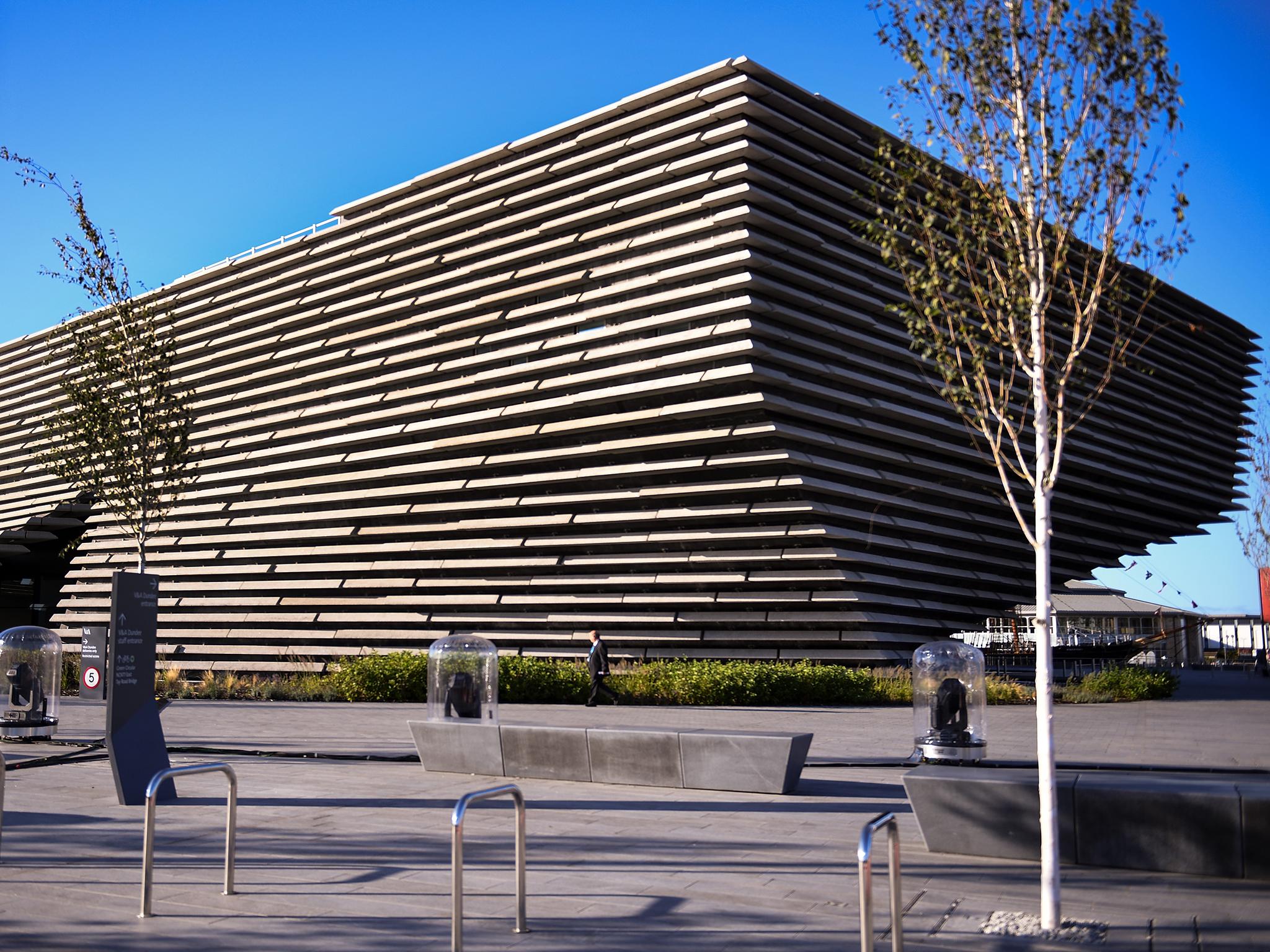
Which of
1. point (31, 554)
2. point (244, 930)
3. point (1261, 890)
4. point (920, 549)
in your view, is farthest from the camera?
point (31, 554)

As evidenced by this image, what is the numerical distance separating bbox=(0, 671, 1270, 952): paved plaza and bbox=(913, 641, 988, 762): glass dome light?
2.19 feet

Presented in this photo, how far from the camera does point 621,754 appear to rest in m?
10.8

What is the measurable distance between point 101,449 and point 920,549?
16731 millimetres

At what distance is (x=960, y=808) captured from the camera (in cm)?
753

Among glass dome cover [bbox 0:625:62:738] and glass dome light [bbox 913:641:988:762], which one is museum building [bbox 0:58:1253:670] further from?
glass dome light [bbox 913:641:988:762]

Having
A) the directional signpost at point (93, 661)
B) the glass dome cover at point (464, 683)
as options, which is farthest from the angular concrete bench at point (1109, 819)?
the directional signpost at point (93, 661)

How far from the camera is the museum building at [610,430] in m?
22.8

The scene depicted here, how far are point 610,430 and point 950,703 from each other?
13.8m

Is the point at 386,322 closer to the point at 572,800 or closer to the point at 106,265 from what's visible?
the point at 106,265

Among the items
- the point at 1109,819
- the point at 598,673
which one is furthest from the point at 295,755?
the point at 1109,819

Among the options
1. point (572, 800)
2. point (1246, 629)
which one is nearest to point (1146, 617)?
point (1246, 629)

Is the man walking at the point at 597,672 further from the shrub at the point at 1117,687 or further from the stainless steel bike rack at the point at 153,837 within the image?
the stainless steel bike rack at the point at 153,837

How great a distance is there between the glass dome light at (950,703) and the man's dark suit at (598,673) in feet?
28.1

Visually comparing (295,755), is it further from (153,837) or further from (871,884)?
(871,884)
